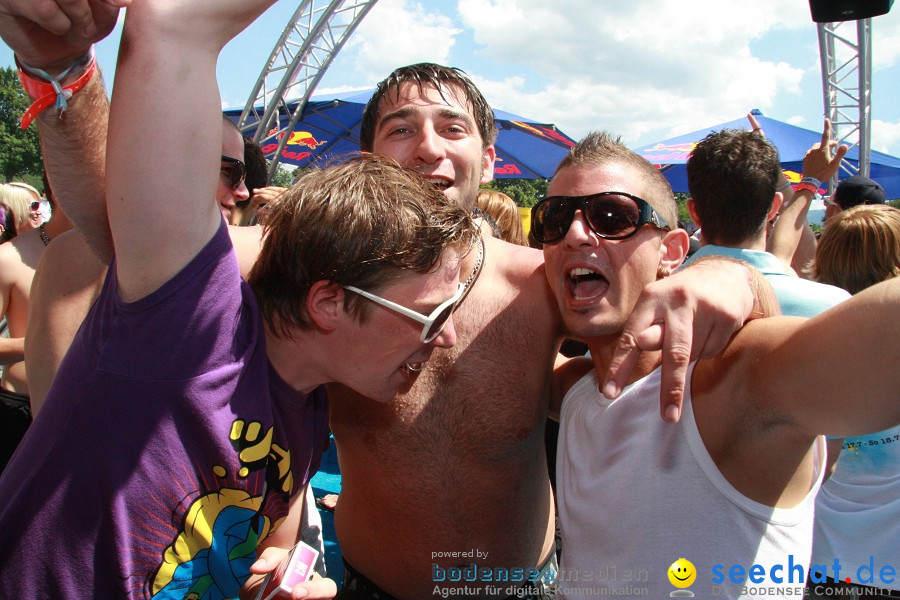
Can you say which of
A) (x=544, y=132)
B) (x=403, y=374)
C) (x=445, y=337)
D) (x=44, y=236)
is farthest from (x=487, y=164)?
(x=544, y=132)

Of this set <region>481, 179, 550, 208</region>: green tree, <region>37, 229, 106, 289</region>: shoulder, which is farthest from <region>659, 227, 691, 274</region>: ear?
<region>481, 179, 550, 208</region>: green tree

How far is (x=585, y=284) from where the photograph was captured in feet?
6.21

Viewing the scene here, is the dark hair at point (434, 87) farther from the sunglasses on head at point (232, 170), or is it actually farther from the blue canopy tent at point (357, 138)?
the blue canopy tent at point (357, 138)

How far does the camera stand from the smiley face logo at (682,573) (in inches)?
53.6

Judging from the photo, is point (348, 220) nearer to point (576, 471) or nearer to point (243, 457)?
point (243, 457)

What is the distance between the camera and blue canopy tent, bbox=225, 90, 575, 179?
10.4 metres

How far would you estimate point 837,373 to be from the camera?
107cm

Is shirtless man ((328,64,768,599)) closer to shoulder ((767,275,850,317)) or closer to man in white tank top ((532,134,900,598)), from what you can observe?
man in white tank top ((532,134,900,598))

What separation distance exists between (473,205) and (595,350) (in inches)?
33.5

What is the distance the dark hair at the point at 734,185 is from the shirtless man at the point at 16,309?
3.38 m

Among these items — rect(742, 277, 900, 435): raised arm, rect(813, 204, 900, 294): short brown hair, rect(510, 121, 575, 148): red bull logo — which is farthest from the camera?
rect(510, 121, 575, 148): red bull logo

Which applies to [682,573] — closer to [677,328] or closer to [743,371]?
[743,371]

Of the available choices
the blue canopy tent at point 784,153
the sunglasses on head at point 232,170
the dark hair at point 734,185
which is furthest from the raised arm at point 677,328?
the blue canopy tent at point 784,153

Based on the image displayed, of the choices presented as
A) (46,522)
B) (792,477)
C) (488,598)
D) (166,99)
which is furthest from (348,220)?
(488,598)
